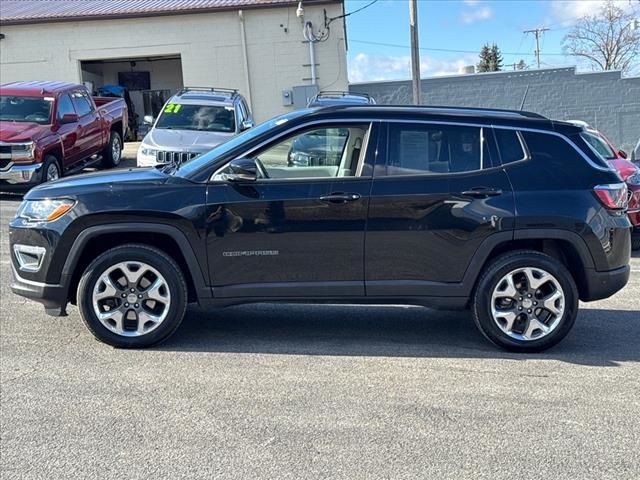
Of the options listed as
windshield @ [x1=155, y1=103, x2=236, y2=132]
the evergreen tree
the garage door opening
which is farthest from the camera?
the evergreen tree

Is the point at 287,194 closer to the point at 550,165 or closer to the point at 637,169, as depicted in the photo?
the point at 550,165

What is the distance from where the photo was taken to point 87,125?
14.4m

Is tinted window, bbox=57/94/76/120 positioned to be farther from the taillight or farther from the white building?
the taillight

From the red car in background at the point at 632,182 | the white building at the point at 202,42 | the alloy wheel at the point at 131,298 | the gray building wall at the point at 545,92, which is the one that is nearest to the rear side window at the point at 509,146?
the alloy wheel at the point at 131,298

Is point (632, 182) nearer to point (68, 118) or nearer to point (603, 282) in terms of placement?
point (603, 282)

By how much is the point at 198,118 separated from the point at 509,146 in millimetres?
8740

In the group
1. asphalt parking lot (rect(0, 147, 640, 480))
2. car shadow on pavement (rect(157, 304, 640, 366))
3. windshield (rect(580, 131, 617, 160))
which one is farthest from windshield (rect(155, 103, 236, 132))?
asphalt parking lot (rect(0, 147, 640, 480))

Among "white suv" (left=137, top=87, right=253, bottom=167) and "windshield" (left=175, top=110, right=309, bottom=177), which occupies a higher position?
"white suv" (left=137, top=87, right=253, bottom=167)

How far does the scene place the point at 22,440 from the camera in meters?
3.61

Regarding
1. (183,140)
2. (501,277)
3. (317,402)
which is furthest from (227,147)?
(183,140)

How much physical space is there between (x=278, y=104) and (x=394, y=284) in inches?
771

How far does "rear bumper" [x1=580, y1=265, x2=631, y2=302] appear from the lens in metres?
5.02

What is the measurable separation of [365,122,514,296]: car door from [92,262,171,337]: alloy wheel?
63.8 inches

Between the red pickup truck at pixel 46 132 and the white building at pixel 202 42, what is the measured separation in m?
8.71
